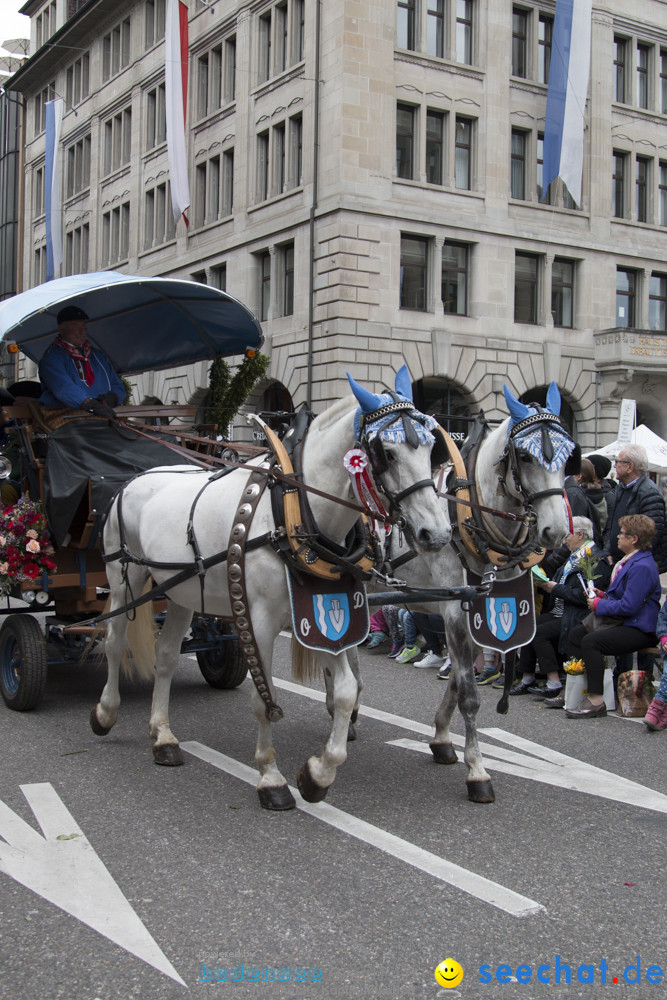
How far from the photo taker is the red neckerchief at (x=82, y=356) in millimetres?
7066

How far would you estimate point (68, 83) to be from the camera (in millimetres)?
38844

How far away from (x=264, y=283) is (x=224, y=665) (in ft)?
66.7

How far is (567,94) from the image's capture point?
23.6 metres

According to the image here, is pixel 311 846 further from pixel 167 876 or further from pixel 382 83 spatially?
pixel 382 83

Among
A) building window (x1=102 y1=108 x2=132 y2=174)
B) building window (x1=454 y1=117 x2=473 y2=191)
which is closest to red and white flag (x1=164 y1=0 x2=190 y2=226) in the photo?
building window (x1=454 y1=117 x2=473 y2=191)

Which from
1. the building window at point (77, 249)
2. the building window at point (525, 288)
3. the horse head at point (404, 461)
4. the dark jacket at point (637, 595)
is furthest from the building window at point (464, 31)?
the horse head at point (404, 461)

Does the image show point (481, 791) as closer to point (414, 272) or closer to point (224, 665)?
point (224, 665)

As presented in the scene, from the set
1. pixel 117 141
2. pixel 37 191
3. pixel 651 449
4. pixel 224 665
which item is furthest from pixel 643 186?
pixel 37 191

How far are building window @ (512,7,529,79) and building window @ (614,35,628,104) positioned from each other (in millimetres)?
3142

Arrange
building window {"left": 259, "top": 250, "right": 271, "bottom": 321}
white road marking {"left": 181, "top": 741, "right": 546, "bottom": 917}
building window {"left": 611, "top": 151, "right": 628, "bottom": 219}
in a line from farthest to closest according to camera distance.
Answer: building window {"left": 611, "top": 151, "right": 628, "bottom": 219} < building window {"left": 259, "top": 250, "right": 271, "bottom": 321} < white road marking {"left": 181, "top": 741, "right": 546, "bottom": 917}

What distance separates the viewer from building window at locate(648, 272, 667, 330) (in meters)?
27.8

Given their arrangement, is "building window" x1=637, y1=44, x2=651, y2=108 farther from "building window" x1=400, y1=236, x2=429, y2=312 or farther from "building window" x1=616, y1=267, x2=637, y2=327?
"building window" x1=400, y1=236, x2=429, y2=312

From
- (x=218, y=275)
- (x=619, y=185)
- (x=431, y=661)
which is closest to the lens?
(x=431, y=661)

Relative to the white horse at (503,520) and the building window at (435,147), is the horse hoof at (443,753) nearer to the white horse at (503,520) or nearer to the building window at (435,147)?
the white horse at (503,520)
